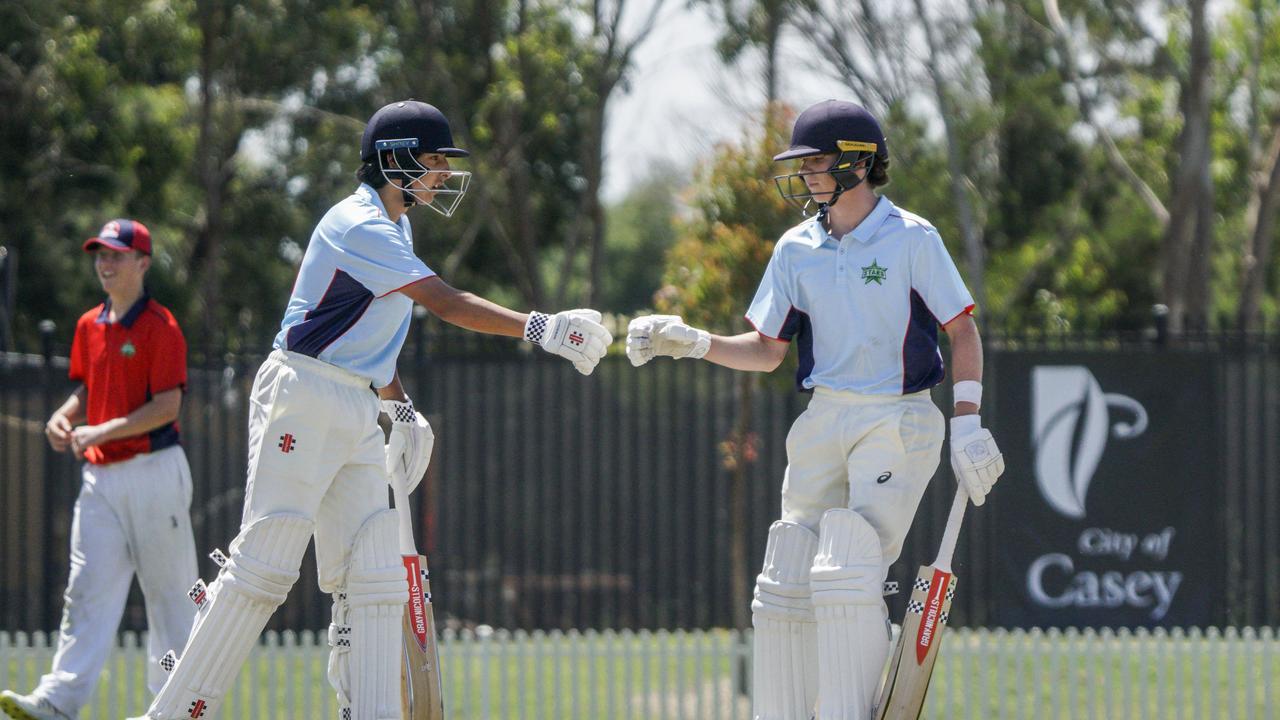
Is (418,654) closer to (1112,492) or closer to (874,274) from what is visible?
(874,274)

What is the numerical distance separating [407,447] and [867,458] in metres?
1.50

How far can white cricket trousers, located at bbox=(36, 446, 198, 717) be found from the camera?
6.30m

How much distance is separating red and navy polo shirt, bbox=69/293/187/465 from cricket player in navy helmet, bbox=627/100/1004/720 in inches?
88.6

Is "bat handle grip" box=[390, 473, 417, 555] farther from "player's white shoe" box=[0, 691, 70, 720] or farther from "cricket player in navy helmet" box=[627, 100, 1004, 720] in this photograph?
"player's white shoe" box=[0, 691, 70, 720]

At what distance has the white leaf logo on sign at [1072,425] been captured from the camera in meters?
9.19

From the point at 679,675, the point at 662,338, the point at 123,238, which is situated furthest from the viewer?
the point at 679,675

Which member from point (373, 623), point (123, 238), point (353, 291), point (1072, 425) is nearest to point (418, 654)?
point (373, 623)

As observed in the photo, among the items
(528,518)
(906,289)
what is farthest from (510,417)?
(906,289)

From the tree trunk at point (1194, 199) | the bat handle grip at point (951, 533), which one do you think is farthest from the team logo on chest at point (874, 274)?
the tree trunk at point (1194, 199)

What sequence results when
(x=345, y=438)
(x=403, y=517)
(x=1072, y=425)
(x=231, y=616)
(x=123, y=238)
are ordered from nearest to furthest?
(x=231, y=616), (x=345, y=438), (x=403, y=517), (x=123, y=238), (x=1072, y=425)

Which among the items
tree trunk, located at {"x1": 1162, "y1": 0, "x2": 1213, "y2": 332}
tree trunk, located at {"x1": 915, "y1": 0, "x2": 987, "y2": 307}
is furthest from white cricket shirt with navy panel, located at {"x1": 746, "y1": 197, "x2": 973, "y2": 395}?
tree trunk, located at {"x1": 1162, "y1": 0, "x2": 1213, "y2": 332}

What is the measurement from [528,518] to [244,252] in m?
16.3

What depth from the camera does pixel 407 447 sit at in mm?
5336

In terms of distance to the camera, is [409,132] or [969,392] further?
[409,132]
